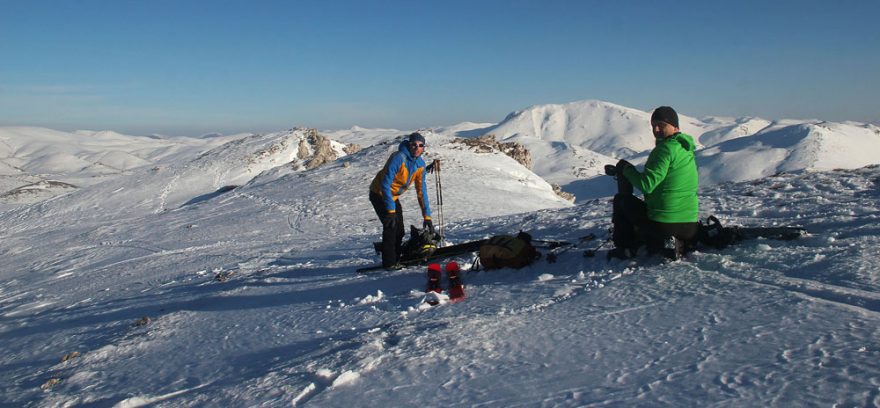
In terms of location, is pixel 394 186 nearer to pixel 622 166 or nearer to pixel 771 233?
pixel 622 166

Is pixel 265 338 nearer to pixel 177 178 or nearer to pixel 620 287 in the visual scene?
pixel 620 287

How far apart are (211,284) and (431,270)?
18.0 ft

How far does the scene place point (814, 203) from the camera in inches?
363

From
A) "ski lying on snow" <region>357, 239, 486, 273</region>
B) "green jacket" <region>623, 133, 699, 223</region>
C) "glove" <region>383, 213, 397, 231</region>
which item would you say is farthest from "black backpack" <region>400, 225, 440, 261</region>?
"green jacket" <region>623, 133, 699, 223</region>

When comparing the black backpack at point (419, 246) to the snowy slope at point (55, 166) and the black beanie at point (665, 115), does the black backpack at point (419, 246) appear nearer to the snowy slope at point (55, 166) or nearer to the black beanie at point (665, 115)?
the black beanie at point (665, 115)

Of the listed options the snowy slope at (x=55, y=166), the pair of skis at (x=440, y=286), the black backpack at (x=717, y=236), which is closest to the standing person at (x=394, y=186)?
the pair of skis at (x=440, y=286)

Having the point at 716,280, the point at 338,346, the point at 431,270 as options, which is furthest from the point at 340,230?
the point at 716,280

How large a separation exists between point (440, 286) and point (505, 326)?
6.98 feet

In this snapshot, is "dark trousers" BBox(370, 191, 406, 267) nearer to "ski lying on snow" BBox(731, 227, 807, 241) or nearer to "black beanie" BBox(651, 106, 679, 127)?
"black beanie" BBox(651, 106, 679, 127)

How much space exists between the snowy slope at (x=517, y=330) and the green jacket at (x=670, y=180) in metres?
0.61

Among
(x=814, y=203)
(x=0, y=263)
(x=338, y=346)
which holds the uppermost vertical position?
(x=814, y=203)

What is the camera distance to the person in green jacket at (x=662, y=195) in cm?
594

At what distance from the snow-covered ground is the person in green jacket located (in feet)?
1.00

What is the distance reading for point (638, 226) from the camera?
6.47 m
